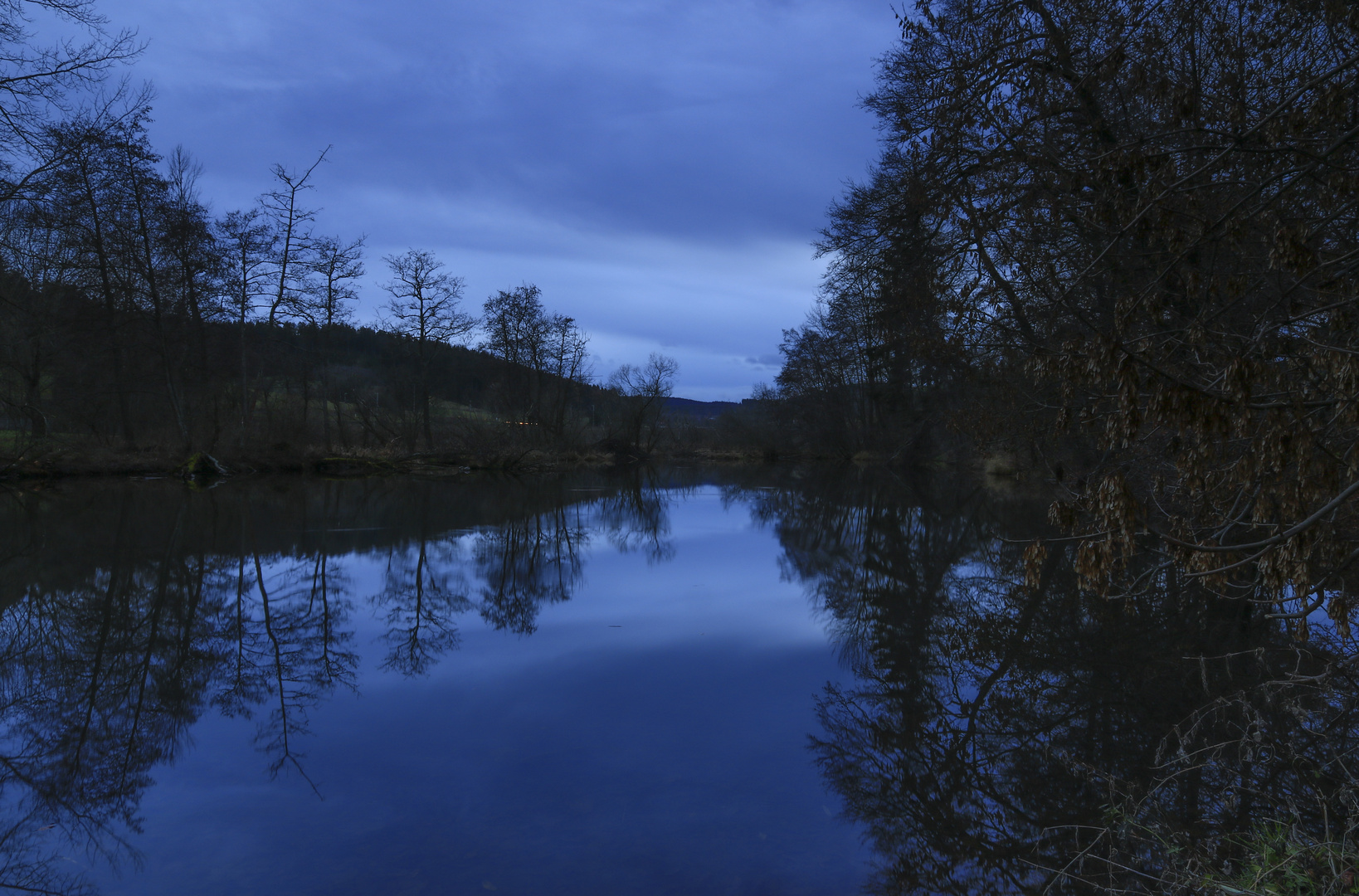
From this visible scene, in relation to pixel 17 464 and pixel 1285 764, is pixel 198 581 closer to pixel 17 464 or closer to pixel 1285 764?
pixel 1285 764

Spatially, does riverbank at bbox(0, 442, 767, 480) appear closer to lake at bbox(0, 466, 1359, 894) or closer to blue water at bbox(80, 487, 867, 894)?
lake at bbox(0, 466, 1359, 894)

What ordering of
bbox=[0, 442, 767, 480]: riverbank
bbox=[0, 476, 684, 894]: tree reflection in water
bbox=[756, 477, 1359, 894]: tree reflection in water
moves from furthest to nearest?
bbox=[0, 442, 767, 480]: riverbank → bbox=[0, 476, 684, 894]: tree reflection in water → bbox=[756, 477, 1359, 894]: tree reflection in water

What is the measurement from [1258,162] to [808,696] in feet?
13.3

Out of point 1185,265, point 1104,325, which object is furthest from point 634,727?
point 1104,325

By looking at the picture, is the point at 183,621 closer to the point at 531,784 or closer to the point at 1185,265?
the point at 531,784

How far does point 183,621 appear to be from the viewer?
7.44m

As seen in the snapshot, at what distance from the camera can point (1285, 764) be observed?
13.4ft

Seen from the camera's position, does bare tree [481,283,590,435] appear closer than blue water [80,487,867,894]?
No

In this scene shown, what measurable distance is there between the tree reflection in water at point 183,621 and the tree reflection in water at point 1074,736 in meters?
3.22

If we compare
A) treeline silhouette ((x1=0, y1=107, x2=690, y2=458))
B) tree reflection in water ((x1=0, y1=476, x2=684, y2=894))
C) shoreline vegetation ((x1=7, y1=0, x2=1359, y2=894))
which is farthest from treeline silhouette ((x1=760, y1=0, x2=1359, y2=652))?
treeline silhouette ((x1=0, y1=107, x2=690, y2=458))

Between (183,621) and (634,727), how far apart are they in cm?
483

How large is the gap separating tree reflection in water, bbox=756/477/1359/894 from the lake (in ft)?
0.08

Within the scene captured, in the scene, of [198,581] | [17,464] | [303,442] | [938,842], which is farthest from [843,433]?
[938,842]

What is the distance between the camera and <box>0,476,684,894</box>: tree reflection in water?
13.4 feet
